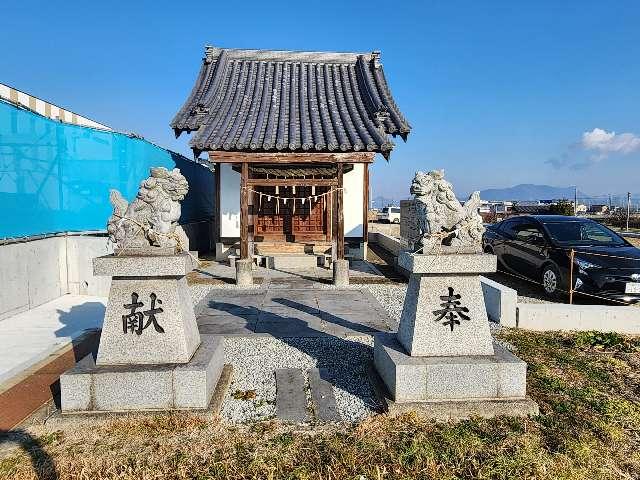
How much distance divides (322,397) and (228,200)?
10.4 meters

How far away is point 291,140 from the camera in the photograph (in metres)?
10.4

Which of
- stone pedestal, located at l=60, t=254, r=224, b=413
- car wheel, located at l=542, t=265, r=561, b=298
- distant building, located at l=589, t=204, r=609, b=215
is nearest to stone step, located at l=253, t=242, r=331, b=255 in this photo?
car wheel, located at l=542, t=265, r=561, b=298

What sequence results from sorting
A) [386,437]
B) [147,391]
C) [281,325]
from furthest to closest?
[281,325] < [147,391] < [386,437]

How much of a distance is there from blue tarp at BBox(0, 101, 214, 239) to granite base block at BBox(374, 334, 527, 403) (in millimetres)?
7128

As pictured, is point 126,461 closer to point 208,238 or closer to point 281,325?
point 281,325

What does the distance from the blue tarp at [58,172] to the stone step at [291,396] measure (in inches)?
228

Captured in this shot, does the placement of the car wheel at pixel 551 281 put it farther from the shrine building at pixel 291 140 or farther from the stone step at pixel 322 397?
the stone step at pixel 322 397

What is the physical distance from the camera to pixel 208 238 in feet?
54.2

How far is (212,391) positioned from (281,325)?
2.53m

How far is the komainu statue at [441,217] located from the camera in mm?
4004

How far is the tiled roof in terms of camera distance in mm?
10430

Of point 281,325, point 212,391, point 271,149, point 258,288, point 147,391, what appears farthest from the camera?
point 271,149

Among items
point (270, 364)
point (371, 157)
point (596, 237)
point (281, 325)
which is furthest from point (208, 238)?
point (596, 237)

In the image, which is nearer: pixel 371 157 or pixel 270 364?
pixel 270 364
